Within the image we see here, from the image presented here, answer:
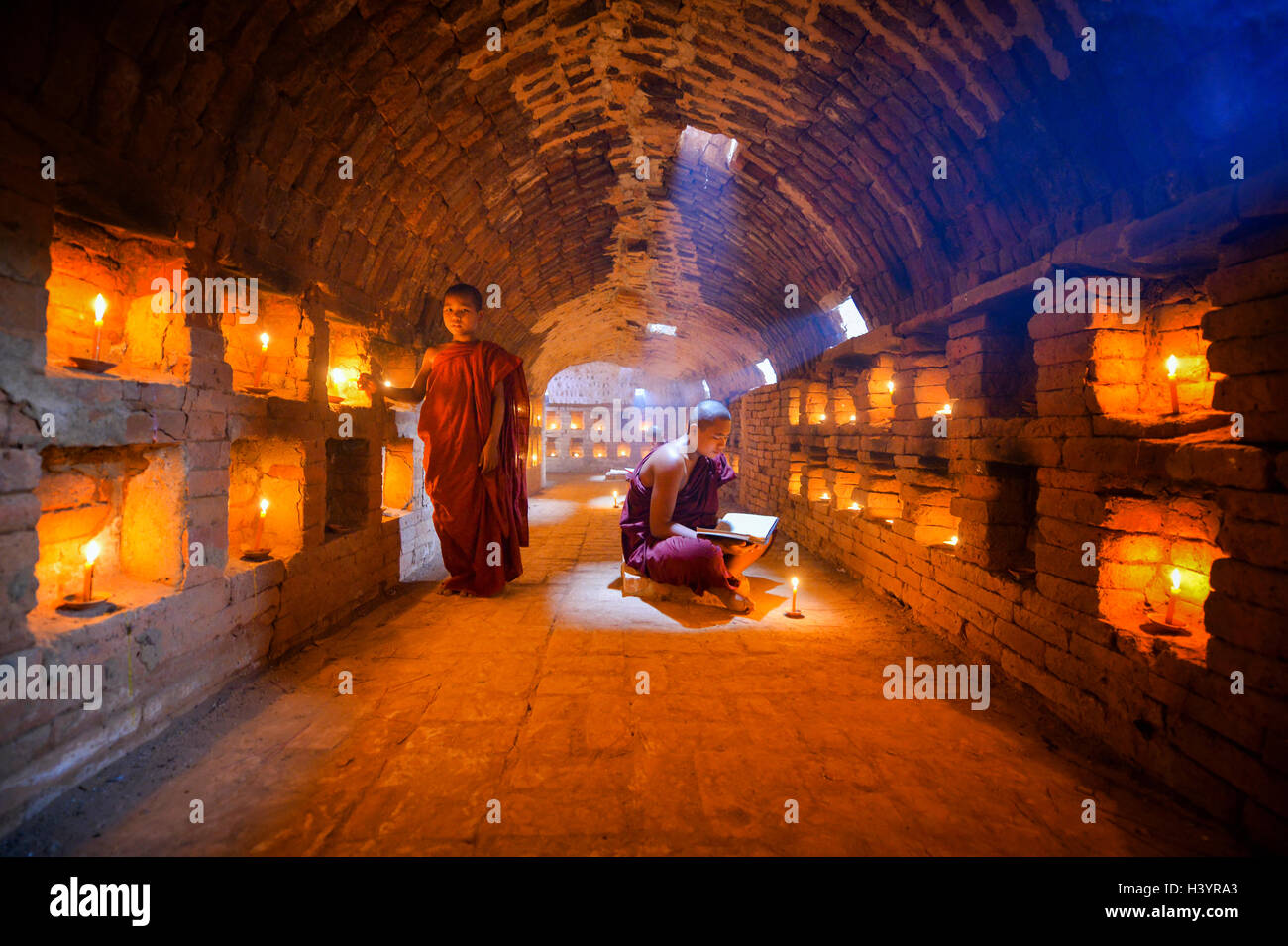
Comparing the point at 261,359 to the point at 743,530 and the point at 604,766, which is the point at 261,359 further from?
the point at 743,530

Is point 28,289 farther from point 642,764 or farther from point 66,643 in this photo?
point 642,764

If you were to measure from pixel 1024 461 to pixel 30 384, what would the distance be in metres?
5.73

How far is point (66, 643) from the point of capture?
7.80 ft

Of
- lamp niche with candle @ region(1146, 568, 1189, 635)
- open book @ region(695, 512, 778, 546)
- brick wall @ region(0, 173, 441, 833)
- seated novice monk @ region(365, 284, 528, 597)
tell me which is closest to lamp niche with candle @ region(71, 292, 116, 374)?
brick wall @ region(0, 173, 441, 833)

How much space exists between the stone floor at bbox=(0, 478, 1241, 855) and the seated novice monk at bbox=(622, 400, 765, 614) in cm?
94

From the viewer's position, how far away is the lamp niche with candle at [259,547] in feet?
12.7

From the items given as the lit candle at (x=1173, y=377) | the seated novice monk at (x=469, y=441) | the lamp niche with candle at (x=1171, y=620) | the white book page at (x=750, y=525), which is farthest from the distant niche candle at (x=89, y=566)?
the lit candle at (x=1173, y=377)

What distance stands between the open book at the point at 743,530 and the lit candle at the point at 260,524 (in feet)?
12.5

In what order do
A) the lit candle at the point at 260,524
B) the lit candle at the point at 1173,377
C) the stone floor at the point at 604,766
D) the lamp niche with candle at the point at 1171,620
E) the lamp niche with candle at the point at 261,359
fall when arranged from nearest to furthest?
the stone floor at the point at 604,766
the lamp niche with candle at the point at 1171,620
the lit candle at the point at 1173,377
the lit candle at the point at 260,524
the lamp niche with candle at the point at 261,359

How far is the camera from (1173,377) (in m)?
3.45

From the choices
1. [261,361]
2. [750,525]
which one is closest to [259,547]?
[261,361]

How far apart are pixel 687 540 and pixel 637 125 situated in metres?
4.60

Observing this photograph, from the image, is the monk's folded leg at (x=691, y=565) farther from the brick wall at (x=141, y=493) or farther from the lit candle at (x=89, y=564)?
the lit candle at (x=89, y=564)

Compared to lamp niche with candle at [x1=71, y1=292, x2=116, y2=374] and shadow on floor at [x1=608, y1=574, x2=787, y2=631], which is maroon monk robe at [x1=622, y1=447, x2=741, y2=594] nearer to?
shadow on floor at [x1=608, y1=574, x2=787, y2=631]
